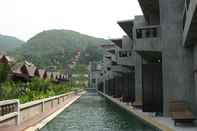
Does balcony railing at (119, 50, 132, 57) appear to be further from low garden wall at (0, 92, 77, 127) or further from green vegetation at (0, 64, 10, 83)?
green vegetation at (0, 64, 10, 83)

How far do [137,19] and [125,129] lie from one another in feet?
55.8

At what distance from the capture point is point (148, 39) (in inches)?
865

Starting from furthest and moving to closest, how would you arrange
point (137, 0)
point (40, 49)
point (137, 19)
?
1. point (40, 49)
2. point (137, 19)
3. point (137, 0)

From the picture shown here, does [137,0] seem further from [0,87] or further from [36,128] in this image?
[36,128]

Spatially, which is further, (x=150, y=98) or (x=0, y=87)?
(x=150, y=98)

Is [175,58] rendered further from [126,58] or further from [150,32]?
[126,58]

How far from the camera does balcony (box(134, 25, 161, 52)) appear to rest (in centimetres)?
2177

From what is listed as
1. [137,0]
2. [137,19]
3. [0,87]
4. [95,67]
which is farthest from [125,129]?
[95,67]

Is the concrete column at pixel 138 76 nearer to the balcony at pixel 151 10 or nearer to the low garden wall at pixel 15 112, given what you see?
the balcony at pixel 151 10

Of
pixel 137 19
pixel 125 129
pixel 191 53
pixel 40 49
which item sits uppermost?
pixel 40 49

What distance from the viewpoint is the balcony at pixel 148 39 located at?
2177cm

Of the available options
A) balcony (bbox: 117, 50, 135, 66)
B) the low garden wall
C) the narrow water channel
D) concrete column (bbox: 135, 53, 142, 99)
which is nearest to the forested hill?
balcony (bbox: 117, 50, 135, 66)

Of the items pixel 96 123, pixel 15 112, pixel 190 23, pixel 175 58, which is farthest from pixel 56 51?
pixel 190 23

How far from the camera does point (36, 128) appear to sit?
15086 mm
